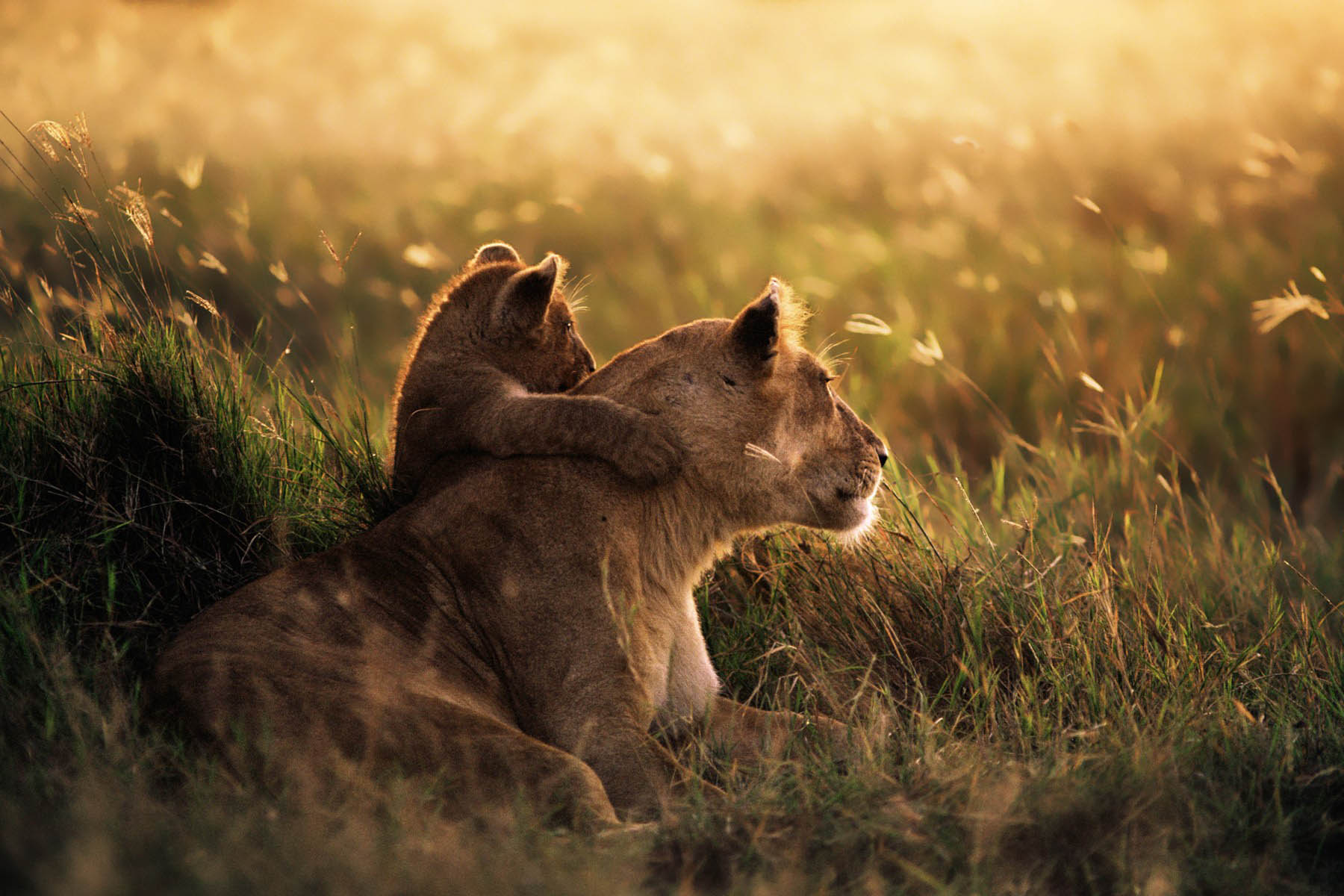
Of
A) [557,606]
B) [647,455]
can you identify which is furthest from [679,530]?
[557,606]

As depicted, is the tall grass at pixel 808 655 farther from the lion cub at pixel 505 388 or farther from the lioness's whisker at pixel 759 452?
the lioness's whisker at pixel 759 452

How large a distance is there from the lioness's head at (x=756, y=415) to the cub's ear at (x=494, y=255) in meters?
1.01

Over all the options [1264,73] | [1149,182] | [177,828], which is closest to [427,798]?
[177,828]

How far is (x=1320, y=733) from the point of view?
11.9 ft

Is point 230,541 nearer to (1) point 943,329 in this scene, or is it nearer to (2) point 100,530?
(2) point 100,530

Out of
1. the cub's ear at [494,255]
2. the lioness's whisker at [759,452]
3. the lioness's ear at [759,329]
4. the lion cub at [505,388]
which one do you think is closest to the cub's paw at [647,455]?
the lion cub at [505,388]

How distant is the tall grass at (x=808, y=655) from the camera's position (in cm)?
283

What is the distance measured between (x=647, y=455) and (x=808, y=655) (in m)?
0.97

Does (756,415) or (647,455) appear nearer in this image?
(647,455)

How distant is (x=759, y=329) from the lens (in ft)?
13.0

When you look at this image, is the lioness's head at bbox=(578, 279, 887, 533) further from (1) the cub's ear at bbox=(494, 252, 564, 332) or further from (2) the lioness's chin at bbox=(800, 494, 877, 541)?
(1) the cub's ear at bbox=(494, 252, 564, 332)

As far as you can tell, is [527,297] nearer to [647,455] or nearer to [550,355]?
[550,355]

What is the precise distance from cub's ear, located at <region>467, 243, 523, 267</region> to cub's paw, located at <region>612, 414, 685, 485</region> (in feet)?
4.54

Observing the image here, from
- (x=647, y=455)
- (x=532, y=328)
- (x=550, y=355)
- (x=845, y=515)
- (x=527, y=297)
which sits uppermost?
(x=527, y=297)
